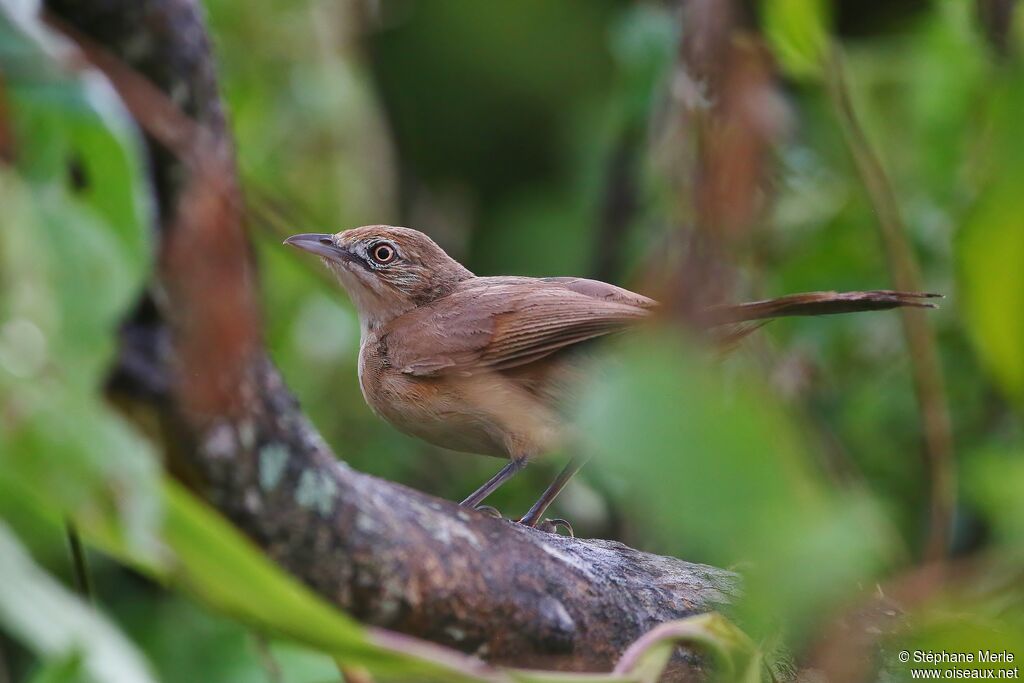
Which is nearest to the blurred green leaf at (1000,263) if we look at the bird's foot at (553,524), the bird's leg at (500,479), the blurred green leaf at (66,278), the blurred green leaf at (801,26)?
the blurred green leaf at (801,26)

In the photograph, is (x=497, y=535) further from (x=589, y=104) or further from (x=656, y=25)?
(x=589, y=104)

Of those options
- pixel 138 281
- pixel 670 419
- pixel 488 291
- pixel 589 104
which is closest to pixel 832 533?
pixel 670 419

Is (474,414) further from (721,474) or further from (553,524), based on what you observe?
(721,474)

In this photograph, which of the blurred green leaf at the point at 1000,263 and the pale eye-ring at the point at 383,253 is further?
the pale eye-ring at the point at 383,253

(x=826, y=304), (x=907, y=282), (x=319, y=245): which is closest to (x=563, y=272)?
(x=319, y=245)

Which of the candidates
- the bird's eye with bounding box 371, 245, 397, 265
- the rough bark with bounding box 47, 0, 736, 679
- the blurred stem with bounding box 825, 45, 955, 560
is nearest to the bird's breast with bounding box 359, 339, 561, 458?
the bird's eye with bounding box 371, 245, 397, 265

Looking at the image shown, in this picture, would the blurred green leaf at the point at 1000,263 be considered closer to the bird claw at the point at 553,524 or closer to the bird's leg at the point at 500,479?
the bird's leg at the point at 500,479
